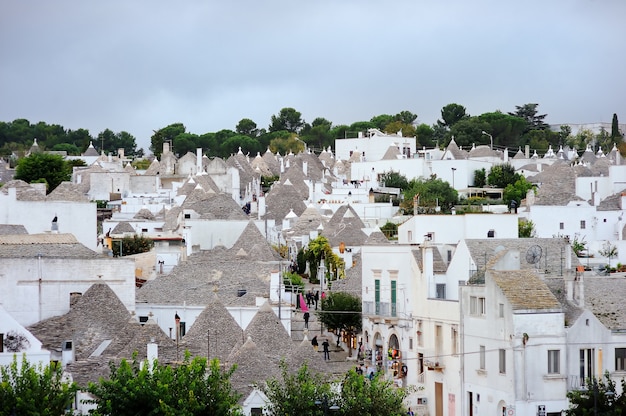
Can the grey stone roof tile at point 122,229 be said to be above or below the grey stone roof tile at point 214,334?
above

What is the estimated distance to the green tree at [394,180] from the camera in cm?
11938

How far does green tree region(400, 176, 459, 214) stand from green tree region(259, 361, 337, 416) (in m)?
61.1

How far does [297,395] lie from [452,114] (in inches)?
5827

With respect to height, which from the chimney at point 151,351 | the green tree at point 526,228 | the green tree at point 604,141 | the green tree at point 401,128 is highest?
the green tree at point 401,128

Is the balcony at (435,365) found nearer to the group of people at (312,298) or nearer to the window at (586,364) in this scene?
the window at (586,364)

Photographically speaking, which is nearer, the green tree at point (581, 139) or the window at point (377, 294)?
the window at point (377, 294)

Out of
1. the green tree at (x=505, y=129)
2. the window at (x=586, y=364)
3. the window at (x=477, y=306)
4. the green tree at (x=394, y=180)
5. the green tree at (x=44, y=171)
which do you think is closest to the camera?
the window at (x=586, y=364)

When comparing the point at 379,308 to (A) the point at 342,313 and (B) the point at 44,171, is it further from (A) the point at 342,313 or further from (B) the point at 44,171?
(B) the point at 44,171

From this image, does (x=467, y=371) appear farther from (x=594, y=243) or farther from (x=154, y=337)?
(x=594, y=243)

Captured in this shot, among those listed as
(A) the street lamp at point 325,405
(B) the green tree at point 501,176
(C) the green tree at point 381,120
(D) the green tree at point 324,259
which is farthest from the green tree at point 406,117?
(A) the street lamp at point 325,405

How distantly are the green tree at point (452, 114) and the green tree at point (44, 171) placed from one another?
76.7 metres

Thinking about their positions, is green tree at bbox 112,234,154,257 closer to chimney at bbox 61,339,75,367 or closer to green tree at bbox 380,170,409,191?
chimney at bbox 61,339,75,367

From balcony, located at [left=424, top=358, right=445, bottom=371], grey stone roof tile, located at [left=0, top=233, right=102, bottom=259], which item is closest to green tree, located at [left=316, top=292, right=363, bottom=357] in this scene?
balcony, located at [left=424, top=358, right=445, bottom=371]

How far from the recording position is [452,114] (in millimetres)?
190000
